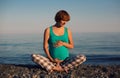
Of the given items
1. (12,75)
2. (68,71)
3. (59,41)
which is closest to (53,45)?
(59,41)

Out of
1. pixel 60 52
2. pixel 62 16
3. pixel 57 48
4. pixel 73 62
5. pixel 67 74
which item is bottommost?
pixel 67 74

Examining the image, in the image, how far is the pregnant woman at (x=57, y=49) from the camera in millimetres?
8617

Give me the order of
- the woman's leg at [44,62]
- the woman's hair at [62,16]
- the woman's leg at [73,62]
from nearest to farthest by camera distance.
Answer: the woman's hair at [62,16], the woman's leg at [44,62], the woman's leg at [73,62]

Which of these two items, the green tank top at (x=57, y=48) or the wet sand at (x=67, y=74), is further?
the green tank top at (x=57, y=48)

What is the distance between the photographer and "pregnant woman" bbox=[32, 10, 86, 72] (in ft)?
28.3

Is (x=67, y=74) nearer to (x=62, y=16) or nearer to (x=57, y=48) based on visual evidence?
(x=57, y=48)

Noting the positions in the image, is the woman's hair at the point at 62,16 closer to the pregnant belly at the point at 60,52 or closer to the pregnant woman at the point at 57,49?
the pregnant woman at the point at 57,49

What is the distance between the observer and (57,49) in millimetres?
8766

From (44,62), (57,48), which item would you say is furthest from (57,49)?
(44,62)

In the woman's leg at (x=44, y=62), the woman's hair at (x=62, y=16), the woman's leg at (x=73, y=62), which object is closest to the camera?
the woman's hair at (x=62, y=16)

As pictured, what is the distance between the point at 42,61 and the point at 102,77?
1663 millimetres

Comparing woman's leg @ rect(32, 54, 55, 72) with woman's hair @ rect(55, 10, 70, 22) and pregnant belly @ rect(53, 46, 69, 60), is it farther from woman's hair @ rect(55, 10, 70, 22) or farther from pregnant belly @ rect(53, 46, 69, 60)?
woman's hair @ rect(55, 10, 70, 22)

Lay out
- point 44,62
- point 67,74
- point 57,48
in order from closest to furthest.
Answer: point 67,74, point 44,62, point 57,48

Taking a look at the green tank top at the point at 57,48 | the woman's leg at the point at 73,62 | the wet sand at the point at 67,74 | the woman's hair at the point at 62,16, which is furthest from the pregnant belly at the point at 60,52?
the woman's hair at the point at 62,16
